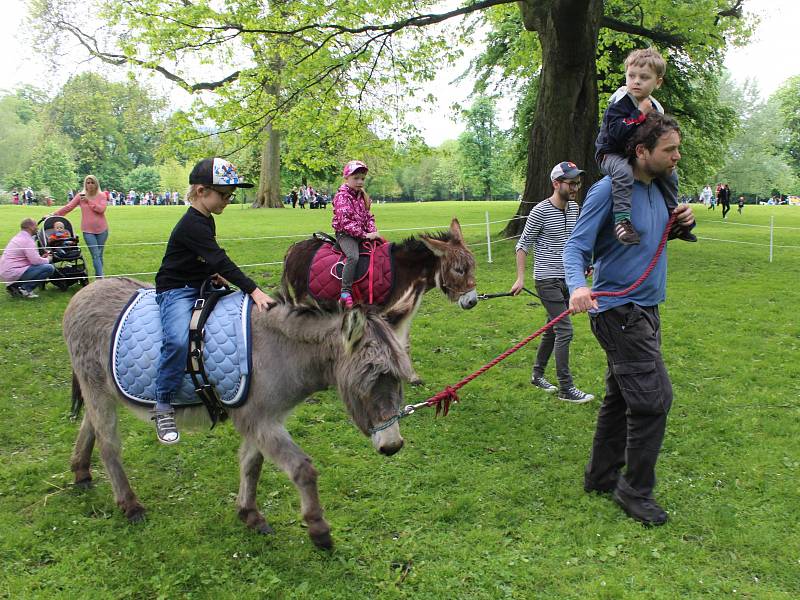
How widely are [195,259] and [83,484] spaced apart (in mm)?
2262

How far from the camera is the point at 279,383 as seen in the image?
144 inches

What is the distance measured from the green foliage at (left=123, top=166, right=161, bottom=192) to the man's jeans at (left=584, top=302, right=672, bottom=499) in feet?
290

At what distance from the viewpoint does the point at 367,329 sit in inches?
133

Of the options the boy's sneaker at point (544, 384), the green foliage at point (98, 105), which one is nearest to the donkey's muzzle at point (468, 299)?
the boy's sneaker at point (544, 384)

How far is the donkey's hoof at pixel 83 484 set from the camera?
4.58 meters

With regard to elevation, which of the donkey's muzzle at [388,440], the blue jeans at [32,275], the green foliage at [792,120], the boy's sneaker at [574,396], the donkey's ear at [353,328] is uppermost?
the green foliage at [792,120]

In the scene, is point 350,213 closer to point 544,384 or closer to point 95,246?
point 544,384

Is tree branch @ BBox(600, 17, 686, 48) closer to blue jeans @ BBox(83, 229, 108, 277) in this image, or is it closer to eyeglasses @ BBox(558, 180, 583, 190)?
eyeglasses @ BBox(558, 180, 583, 190)

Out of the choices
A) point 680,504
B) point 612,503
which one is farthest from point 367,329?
point 680,504

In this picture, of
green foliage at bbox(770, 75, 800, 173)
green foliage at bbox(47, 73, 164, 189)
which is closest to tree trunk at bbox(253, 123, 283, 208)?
green foliage at bbox(47, 73, 164, 189)

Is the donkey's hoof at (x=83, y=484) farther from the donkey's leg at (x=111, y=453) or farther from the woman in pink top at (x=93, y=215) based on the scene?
the woman in pink top at (x=93, y=215)

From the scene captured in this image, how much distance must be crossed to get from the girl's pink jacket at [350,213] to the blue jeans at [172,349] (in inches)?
122

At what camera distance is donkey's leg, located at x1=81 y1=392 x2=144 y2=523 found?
415cm

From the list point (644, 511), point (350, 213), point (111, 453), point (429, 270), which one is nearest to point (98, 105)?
point (350, 213)
